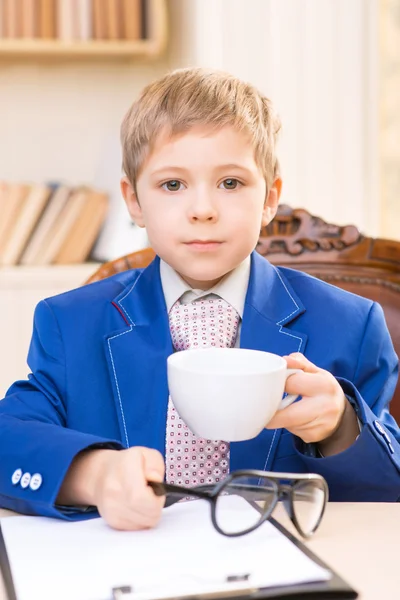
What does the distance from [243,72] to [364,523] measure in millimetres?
1821

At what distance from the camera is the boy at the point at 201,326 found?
0.94 metres

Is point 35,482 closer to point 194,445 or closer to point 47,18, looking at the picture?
point 194,445

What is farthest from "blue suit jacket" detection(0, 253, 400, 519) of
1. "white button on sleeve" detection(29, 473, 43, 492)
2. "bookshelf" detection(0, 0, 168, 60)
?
"bookshelf" detection(0, 0, 168, 60)

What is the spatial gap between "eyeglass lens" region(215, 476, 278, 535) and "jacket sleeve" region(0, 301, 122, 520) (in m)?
0.14

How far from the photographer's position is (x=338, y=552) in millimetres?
713

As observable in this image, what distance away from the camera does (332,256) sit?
4.69 feet

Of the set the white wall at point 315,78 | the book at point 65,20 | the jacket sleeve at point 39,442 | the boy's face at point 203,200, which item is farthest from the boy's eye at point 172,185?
the book at point 65,20

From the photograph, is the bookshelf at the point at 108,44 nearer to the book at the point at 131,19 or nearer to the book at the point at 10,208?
the book at the point at 131,19

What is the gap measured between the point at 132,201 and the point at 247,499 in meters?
0.50

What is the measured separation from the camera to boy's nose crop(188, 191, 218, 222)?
0.98 m

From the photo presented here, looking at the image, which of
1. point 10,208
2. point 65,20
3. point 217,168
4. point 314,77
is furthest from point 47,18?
point 217,168

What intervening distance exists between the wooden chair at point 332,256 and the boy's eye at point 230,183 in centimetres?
41

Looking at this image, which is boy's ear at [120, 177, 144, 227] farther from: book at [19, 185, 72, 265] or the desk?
book at [19, 185, 72, 265]

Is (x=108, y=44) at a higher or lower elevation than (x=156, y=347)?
higher
